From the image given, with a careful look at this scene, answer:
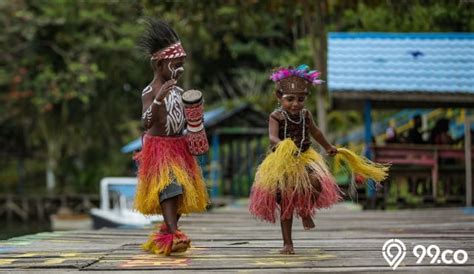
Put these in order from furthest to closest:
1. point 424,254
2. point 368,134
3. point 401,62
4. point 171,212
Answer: point 401,62
point 368,134
point 171,212
point 424,254

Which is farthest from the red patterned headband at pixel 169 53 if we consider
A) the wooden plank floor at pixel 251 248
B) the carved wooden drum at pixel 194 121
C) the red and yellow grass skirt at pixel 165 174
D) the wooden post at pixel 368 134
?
the wooden post at pixel 368 134

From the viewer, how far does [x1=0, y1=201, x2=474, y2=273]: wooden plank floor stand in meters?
5.00

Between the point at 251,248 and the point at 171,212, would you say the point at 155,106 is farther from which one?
the point at 251,248

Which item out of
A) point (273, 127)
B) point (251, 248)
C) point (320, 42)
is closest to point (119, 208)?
point (320, 42)

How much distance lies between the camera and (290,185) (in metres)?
5.66

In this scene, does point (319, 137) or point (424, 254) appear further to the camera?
point (319, 137)

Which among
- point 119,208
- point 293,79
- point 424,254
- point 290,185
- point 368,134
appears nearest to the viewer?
point 424,254

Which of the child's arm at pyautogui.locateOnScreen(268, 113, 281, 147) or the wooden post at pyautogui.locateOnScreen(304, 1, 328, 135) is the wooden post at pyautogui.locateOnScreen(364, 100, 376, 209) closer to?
the wooden post at pyautogui.locateOnScreen(304, 1, 328, 135)

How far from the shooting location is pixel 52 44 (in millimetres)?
24344

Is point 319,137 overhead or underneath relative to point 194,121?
underneath

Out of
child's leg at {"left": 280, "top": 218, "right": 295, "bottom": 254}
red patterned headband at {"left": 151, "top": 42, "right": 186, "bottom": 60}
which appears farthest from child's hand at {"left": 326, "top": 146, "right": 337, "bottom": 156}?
red patterned headband at {"left": 151, "top": 42, "right": 186, "bottom": 60}

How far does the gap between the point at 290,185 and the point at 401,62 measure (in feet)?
25.1

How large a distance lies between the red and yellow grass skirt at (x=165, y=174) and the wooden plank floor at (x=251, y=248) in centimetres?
35

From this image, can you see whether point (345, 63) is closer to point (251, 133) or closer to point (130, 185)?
point (130, 185)
